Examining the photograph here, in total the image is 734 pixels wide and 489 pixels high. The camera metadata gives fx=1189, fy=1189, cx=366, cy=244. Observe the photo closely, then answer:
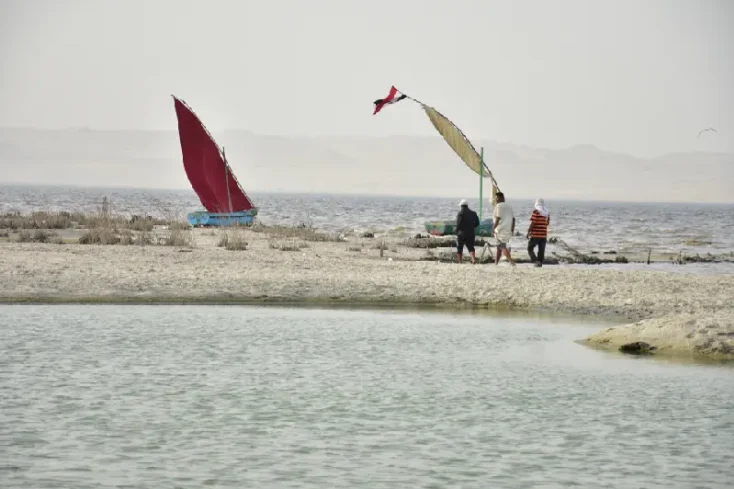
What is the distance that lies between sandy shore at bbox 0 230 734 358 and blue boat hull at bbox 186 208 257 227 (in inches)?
520

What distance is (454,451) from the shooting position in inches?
415

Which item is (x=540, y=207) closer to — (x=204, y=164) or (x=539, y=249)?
(x=539, y=249)

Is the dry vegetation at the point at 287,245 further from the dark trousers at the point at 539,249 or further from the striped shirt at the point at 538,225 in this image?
the striped shirt at the point at 538,225

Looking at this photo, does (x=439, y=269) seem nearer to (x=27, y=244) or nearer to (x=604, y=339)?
(x=604, y=339)

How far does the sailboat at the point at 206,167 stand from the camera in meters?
42.0

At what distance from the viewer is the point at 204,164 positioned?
42.4m

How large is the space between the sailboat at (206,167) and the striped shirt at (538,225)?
16862 millimetres

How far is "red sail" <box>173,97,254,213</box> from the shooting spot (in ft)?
138

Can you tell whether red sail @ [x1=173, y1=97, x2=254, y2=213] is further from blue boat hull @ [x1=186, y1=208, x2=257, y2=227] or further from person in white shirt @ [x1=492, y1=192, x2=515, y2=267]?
person in white shirt @ [x1=492, y1=192, x2=515, y2=267]

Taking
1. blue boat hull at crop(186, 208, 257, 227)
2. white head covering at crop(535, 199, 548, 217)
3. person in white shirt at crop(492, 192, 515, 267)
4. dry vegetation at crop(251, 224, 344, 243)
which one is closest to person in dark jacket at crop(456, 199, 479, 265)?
person in white shirt at crop(492, 192, 515, 267)

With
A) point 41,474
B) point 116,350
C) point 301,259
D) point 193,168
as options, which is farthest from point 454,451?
point 193,168

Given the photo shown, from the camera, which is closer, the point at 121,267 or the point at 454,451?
the point at 454,451

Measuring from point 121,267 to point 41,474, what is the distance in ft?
45.8

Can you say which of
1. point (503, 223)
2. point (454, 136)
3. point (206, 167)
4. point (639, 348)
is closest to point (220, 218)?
point (206, 167)
